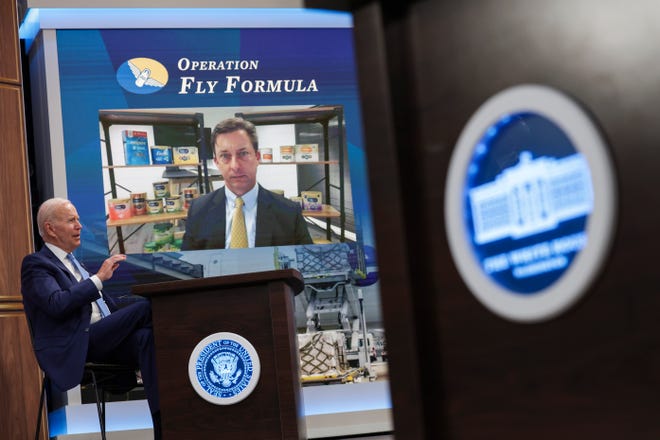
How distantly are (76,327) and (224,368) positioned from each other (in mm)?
798

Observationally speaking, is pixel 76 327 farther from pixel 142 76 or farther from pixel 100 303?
pixel 142 76

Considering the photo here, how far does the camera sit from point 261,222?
584 cm

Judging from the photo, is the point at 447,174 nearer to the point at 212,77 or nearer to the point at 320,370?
the point at 320,370

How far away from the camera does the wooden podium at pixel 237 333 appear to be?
115 inches

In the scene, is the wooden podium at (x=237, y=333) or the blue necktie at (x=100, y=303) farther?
the blue necktie at (x=100, y=303)

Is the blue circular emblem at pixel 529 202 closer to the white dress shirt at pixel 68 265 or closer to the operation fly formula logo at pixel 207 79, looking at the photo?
the white dress shirt at pixel 68 265

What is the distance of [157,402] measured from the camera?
319 centimetres

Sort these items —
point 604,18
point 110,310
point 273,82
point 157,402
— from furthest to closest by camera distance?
point 273,82 → point 110,310 → point 157,402 → point 604,18

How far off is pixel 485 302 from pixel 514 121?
0.66 ft

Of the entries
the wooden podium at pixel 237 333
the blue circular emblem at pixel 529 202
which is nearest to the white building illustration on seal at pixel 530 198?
the blue circular emblem at pixel 529 202

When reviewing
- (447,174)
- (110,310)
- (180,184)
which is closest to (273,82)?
(180,184)

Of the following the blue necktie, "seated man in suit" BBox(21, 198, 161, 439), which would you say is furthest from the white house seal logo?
the blue necktie

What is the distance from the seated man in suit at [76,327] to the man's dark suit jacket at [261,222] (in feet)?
7.10

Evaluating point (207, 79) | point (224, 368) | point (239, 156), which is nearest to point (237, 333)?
point (224, 368)
